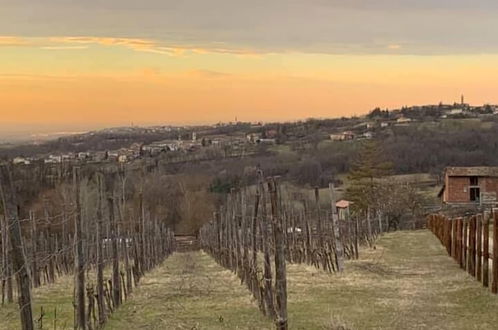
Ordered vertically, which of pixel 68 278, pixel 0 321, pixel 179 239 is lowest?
pixel 179 239

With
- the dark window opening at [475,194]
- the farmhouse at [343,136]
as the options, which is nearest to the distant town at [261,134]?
the farmhouse at [343,136]

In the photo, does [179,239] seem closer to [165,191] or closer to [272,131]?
[165,191]

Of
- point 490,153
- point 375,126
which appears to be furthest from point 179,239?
point 375,126

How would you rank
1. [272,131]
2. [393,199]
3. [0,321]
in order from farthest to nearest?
[272,131] < [393,199] < [0,321]

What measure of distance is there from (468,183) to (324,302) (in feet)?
195

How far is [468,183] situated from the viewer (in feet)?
240

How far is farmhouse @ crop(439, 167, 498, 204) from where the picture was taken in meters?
72.6

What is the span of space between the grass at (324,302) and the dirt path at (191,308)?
0.8 inches

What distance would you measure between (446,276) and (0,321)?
505 inches

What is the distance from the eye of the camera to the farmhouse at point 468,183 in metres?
72.6

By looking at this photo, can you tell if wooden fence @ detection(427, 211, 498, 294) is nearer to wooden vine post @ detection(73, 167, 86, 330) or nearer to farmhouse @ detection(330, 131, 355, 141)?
wooden vine post @ detection(73, 167, 86, 330)

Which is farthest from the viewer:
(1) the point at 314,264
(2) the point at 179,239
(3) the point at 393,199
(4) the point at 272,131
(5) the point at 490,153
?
(4) the point at 272,131

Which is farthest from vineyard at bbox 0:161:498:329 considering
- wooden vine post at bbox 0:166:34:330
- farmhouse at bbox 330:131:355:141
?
farmhouse at bbox 330:131:355:141

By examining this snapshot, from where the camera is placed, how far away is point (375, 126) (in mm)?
129875
